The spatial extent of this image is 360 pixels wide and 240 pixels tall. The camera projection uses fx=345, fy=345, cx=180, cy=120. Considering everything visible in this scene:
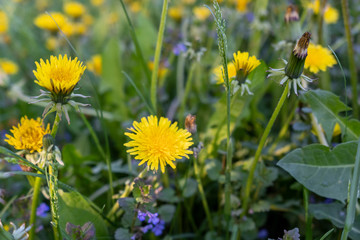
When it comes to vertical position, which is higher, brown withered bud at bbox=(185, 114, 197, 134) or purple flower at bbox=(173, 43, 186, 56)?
purple flower at bbox=(173, 43, 186, 56)

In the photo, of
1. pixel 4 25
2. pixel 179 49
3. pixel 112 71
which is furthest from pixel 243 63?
pixel 4 25

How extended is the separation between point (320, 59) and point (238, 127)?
1.30 feet

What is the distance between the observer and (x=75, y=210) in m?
0.83

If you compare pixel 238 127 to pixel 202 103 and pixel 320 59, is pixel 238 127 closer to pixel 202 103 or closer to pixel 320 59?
pixel 202 103

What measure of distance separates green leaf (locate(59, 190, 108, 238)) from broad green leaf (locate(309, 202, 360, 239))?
1.79 feet

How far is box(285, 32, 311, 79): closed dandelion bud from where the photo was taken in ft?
2.16

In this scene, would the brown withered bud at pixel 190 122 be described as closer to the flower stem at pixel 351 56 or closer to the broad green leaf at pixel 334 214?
the broad green leaf at pixel 334 214

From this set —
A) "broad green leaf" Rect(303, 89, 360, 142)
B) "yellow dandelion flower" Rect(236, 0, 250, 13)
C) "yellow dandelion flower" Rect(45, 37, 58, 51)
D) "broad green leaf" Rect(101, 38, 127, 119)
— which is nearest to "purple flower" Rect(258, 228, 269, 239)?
"broad green leaf" Rect(303, 89, 360, 142)

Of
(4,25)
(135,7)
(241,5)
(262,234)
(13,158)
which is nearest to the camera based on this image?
(13,158)

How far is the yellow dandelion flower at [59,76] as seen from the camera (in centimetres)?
65

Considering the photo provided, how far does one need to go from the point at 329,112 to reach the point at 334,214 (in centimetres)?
27

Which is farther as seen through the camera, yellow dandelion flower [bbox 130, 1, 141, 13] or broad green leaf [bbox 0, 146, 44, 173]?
yellow dandelion flower [bbox 130, 1, 141, 13]

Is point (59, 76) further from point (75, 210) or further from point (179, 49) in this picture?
point (179, 49)

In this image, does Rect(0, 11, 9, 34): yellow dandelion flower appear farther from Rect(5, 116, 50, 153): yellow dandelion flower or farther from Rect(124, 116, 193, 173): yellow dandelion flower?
Rect(124, 116, 193, 173): yellow dandelion flower
